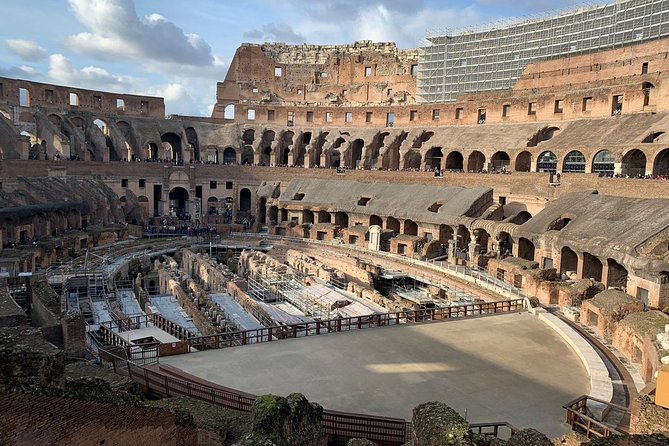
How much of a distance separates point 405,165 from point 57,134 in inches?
1076

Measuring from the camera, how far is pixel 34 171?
1309 inches

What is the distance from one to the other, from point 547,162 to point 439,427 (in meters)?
29.5

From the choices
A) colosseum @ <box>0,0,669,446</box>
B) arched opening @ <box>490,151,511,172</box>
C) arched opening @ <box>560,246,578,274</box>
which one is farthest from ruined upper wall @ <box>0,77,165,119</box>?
arched opening @ <box>560,246,578,274</box>

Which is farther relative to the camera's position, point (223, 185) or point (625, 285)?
point (223, 185)

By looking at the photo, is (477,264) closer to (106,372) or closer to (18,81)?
(106,372)

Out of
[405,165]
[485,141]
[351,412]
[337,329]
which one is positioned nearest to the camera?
[351,412]

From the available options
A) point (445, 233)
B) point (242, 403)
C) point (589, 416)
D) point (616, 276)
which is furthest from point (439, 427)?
point (445, 233)

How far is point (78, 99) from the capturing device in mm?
42062

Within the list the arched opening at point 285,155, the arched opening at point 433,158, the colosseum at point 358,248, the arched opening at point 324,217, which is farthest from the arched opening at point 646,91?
the arched opening at point 285,155

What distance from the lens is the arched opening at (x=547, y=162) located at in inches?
1267

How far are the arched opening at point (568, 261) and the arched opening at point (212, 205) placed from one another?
29.6 meters

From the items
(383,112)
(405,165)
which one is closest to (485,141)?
(405,165)

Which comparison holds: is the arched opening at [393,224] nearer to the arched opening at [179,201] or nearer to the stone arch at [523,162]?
the stone arch at [523,162]

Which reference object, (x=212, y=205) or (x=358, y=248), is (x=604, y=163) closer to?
(x=358, y=248)
